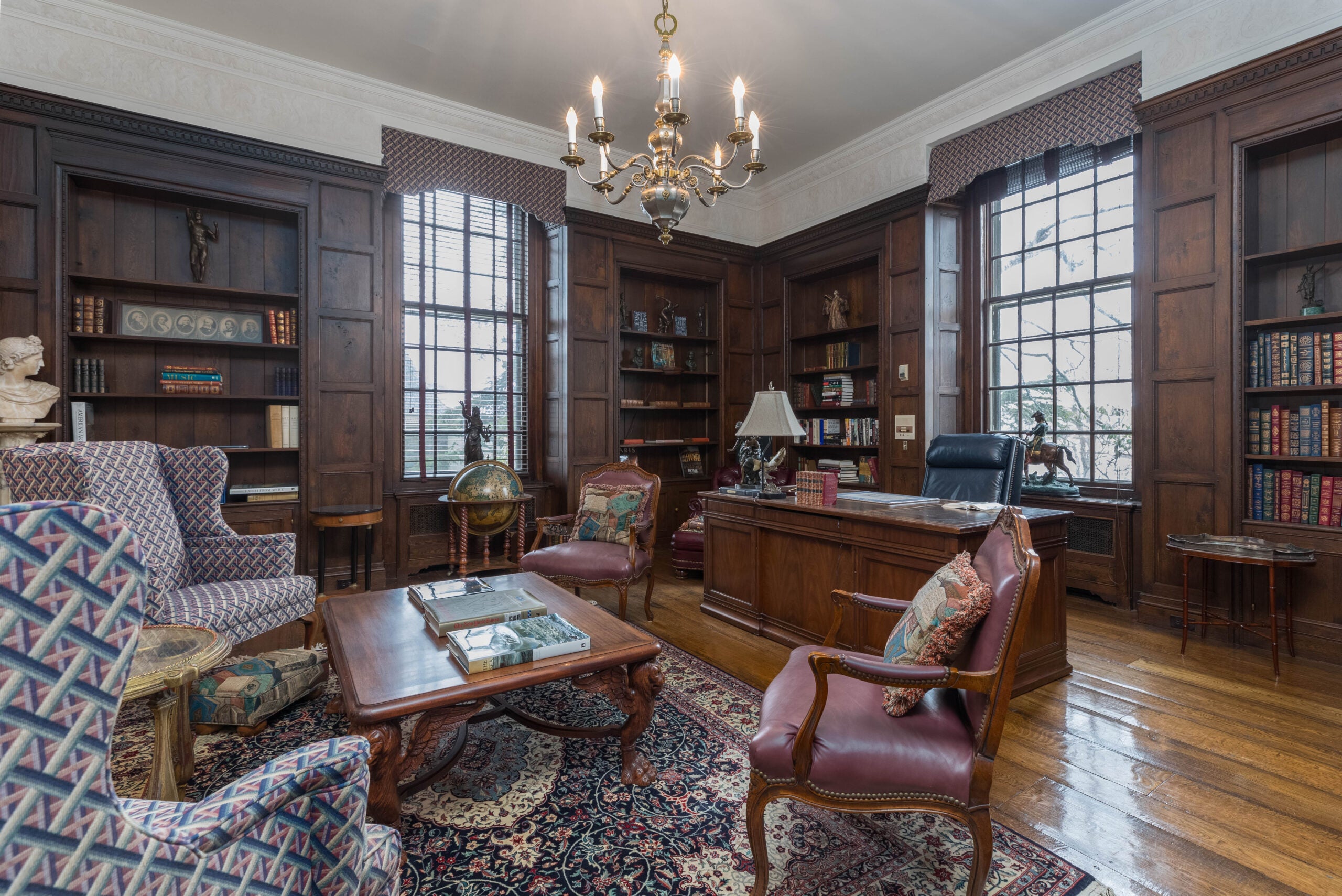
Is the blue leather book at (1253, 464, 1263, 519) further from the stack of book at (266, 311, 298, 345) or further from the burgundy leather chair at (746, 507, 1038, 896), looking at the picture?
the stack of book at (266, 311, 298, 345)

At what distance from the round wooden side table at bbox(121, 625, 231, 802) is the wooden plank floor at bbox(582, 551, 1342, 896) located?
2157 mm

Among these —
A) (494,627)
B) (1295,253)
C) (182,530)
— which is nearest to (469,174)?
(182,530)

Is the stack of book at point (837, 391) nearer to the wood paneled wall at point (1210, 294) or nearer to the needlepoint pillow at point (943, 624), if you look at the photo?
the wood paneled wall at point (1210, 294)

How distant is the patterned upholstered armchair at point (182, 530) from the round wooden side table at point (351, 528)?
1007 millimetres

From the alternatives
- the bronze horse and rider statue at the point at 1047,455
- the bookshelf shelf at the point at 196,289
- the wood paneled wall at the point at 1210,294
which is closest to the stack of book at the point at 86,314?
the bookshelf shelf at the point at 196,289

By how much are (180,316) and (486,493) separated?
2.32 meters

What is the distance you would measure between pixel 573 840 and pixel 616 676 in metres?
0.49

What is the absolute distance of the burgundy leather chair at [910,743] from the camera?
58.7 inches

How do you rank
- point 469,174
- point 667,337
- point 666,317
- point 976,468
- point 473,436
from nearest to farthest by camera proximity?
point 976,468 < point 469,174 < point 473,436 < point 667,337 < point 666,317

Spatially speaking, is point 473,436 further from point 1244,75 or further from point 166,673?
point 1244,75

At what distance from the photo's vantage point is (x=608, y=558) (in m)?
3.75

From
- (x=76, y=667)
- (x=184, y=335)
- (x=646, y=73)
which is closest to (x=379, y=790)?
(x=76, y=667)

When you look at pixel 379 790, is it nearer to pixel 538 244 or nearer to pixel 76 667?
pixel 76 667

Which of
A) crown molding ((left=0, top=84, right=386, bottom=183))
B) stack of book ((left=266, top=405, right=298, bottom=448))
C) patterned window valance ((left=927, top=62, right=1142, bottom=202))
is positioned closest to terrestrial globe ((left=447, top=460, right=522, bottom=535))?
stack of book ((left=266, top=405, right=298, bottom=448))
